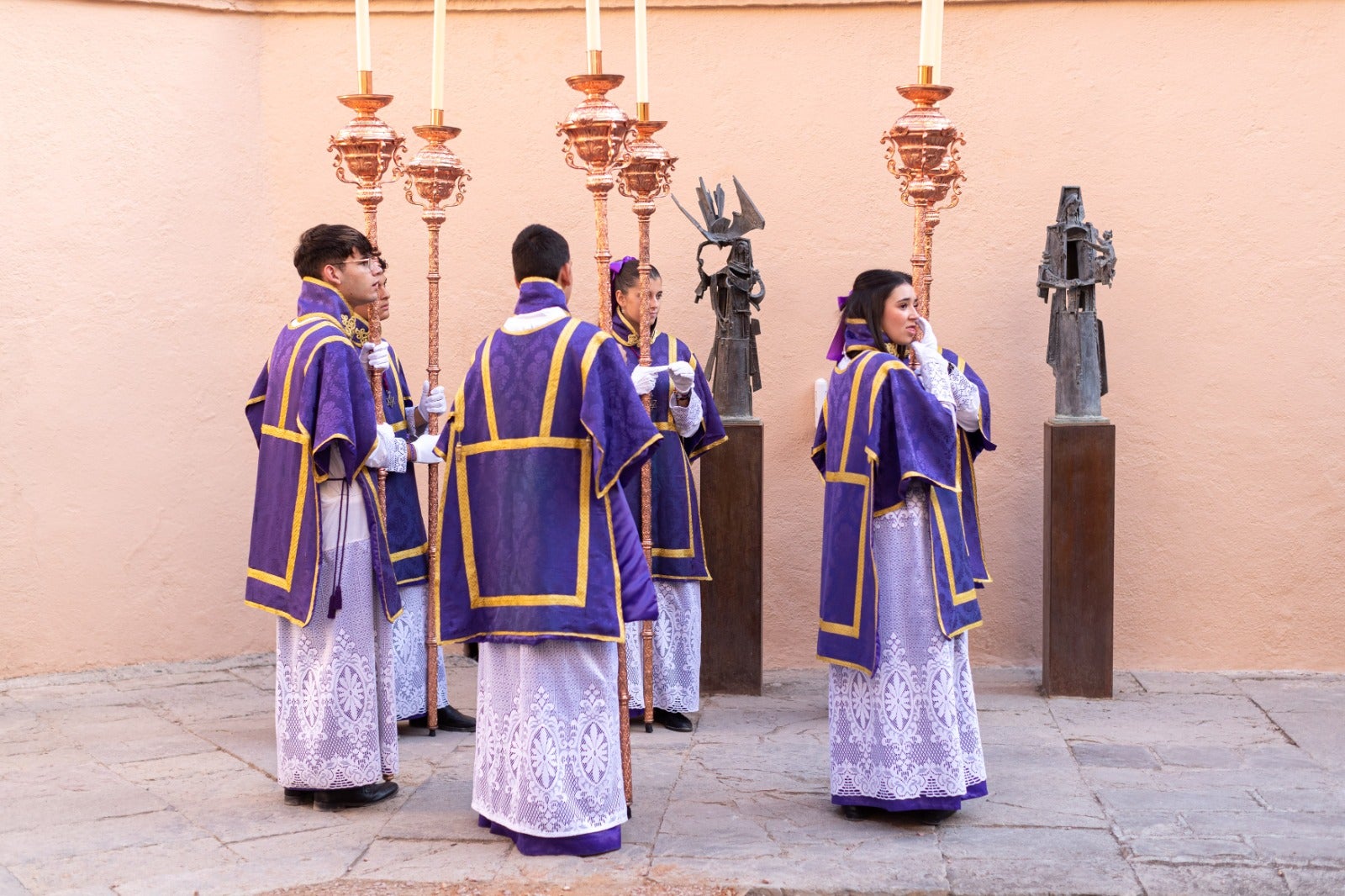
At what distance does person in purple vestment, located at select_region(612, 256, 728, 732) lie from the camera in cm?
569

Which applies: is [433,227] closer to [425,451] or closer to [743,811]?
[425,451]

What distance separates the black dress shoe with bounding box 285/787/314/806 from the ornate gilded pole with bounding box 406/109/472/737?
655mm

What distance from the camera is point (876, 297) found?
4.46m

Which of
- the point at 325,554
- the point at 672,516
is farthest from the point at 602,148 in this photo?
the point at 672,516

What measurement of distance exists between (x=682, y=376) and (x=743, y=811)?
5.55ft

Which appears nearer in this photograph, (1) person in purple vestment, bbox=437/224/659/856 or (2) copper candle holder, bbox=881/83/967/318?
(1) person in purple vestment, bbox=437/224/659/856

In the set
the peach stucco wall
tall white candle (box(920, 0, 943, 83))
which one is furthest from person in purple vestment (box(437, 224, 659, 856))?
the peach stucco wall

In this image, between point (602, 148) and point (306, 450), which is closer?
point (602, 148)

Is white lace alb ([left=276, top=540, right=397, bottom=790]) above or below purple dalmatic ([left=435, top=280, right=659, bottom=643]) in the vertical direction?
below

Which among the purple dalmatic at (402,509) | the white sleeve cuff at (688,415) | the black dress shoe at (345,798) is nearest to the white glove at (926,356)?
the white sleeve cuff at (688,415)

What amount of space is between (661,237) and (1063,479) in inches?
81.3

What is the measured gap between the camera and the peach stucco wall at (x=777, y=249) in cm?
648

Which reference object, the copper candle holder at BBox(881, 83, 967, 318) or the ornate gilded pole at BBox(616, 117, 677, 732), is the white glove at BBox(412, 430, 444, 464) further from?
the copper candle holder at BBox(881, 83, 967, 318)

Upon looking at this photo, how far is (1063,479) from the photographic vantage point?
6.08 metres
